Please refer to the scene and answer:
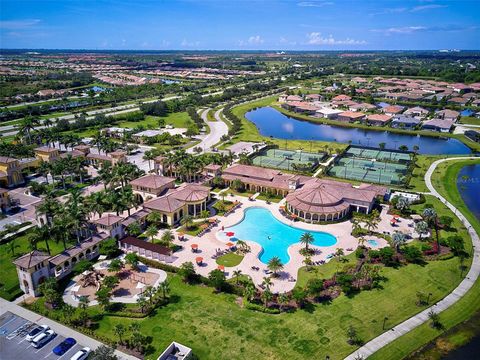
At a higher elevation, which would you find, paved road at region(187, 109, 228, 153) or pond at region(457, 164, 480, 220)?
paved road at region(187, 109, 228, 153)

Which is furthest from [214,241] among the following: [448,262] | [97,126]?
[97,126]

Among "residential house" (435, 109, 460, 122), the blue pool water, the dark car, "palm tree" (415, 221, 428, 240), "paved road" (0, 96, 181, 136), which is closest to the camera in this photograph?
the dark car

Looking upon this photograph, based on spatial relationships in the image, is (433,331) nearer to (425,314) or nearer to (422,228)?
(425,314)

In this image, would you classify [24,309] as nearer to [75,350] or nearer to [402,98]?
[75,350]

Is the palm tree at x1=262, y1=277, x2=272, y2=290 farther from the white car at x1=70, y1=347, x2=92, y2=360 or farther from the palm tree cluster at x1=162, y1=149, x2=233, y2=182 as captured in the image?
the palm tree cluster at x1=162, y1=149, x2=233, y2=182

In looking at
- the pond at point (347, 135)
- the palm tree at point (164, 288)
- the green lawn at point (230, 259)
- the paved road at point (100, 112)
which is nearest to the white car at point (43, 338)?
the palm tree at point (164, 288)

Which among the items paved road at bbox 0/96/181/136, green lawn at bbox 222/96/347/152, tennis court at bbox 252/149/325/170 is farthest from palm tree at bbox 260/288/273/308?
paved road at bbox 0/96/181/136
